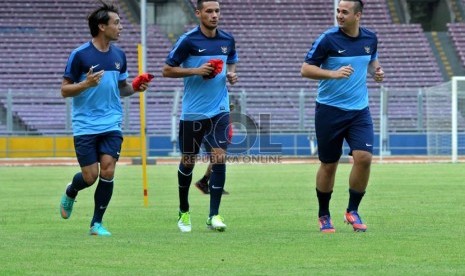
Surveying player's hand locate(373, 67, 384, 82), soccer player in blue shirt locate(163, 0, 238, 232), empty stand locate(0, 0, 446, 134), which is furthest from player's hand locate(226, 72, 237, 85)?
empty stand locate(0, 0, 446, 134)

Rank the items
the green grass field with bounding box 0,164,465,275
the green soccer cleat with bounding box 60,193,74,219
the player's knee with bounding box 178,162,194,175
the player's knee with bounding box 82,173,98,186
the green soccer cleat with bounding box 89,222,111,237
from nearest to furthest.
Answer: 1. the green grass field with bounding box 0,164,465,275
2. the green soccer cleat with bounding box 89,222,111,237
3. the player's knee with bounding box 82,173,98,186
4. the green soccer cleat with bounding box 60,193,74,219
5. the player's knee with bounding box 178,162,194,175

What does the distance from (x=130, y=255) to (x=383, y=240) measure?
2.30 m

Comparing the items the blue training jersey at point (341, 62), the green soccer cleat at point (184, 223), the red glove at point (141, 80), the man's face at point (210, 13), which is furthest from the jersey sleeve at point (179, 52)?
the green soccer cleat at point (184, 223)

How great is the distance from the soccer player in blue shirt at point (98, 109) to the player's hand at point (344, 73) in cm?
205

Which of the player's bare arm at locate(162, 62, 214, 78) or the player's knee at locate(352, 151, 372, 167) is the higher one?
the player's bare arm at locate(162, 62, 214, 78)

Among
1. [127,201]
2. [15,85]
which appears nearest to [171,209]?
[127,201]

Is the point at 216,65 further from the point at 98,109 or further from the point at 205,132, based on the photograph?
the point at 98,109

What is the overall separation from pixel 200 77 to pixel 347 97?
1.50m

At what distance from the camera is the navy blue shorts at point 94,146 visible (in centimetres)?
1074

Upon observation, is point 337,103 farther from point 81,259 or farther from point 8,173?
point 8,173

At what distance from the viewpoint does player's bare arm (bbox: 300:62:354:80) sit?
1048cm

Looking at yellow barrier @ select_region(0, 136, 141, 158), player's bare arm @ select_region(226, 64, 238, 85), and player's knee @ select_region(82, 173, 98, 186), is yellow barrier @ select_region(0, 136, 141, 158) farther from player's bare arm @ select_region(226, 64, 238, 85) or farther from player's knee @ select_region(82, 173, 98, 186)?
player's knee @ select_region(82, 173, 98, 186)

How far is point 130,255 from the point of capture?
8.73 metres

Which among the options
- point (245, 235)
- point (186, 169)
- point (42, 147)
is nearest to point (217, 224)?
point (245, 235)
